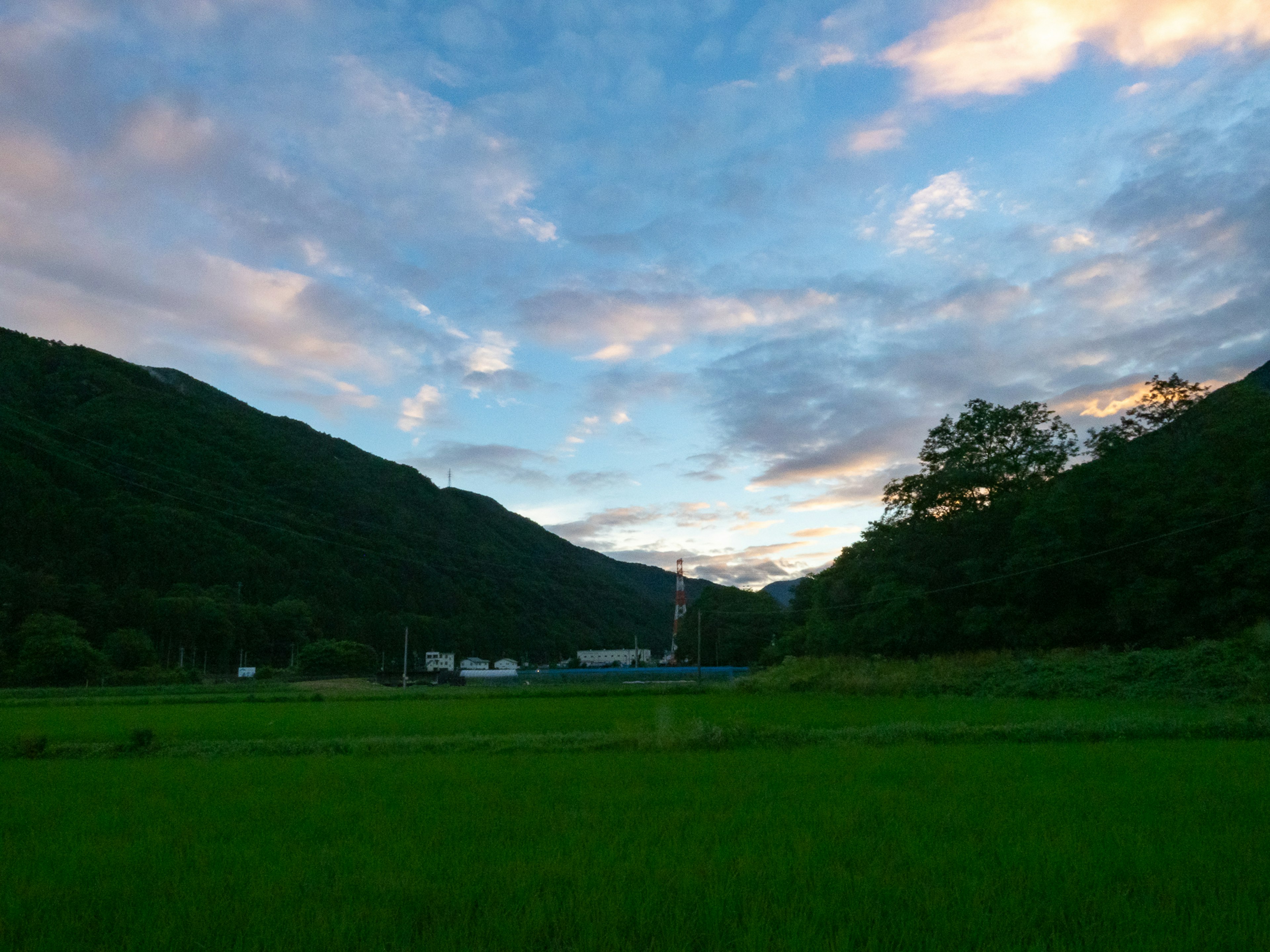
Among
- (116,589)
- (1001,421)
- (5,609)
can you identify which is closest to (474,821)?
(1001,421)

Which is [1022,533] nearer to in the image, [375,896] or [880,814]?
[880,814]

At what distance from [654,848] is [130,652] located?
236ft

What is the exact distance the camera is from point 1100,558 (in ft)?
119

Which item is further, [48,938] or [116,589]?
[116,589]

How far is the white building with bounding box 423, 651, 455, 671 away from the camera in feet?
330

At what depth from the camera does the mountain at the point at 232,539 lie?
78.8 m

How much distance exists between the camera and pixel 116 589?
78.6 metres

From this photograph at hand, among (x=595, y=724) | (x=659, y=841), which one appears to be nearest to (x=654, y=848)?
(x=659, y=841)

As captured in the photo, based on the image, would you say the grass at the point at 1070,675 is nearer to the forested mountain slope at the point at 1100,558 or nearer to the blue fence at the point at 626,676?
the forested mountain slope at the point at 1100,558

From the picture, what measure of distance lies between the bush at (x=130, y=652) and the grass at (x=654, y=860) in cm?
6297

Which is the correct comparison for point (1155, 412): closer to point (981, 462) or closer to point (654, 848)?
point (981, 462)

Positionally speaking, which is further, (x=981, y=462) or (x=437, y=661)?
(x=437, y=661)

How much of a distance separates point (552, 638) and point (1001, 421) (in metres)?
86.5

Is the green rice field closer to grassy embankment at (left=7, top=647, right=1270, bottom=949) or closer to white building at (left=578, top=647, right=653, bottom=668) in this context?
grassy embankment at (left=7, top=647, right=1270, bottom=949)
